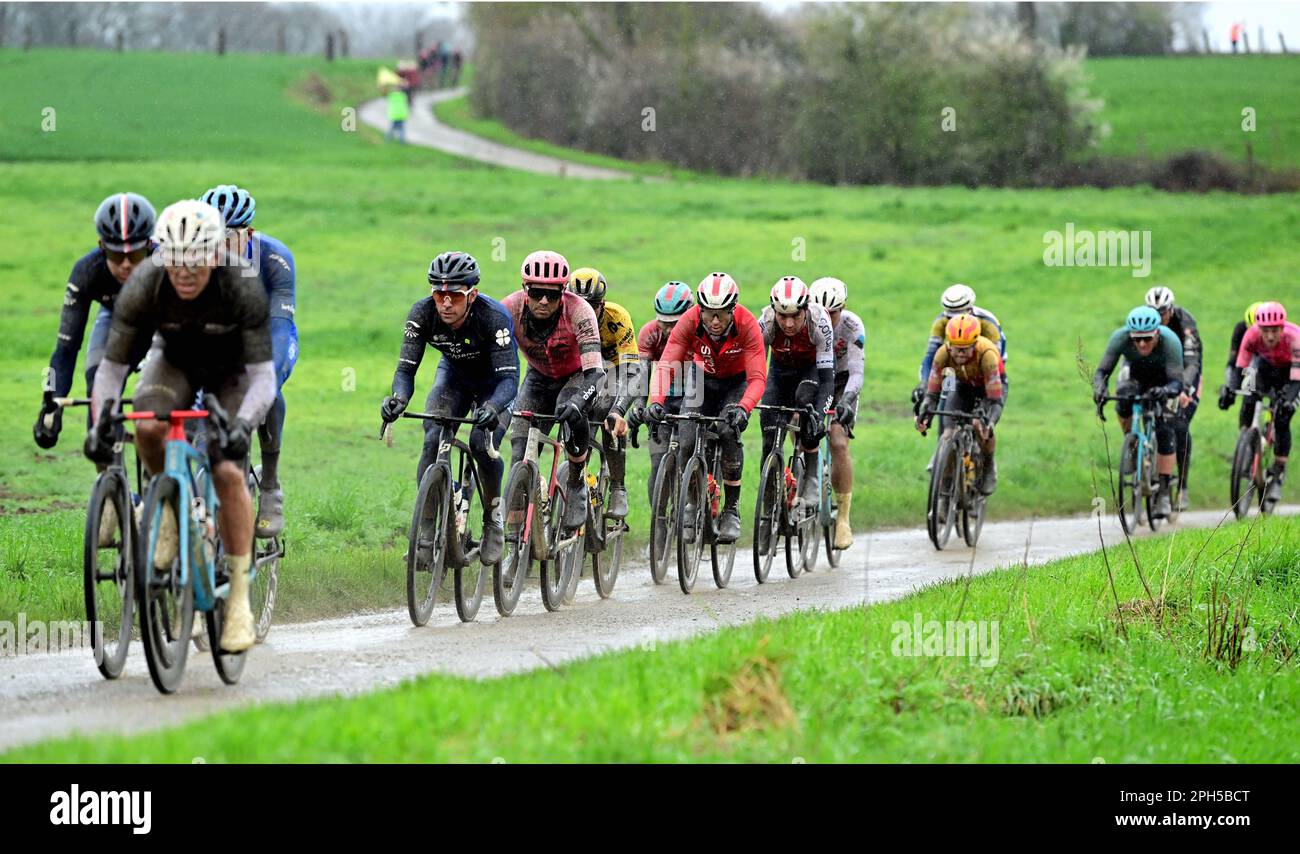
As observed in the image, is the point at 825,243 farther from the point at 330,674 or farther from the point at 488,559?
the point at 330,674

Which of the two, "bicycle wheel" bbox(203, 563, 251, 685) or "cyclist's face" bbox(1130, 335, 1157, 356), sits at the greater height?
"cyclist's face" bbox(1130, 335, 1157, 356)

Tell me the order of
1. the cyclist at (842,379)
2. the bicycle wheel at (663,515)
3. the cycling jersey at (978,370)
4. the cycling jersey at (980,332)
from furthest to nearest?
the cycling jersey at (980,332)
the cycling jersey at (978,370)
the cyclist at (842,379)
the bicycle wheel at (663,515)

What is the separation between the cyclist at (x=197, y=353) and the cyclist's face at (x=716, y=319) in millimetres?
4889

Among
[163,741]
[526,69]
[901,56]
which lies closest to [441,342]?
[163,741]

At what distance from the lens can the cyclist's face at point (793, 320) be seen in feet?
43.4

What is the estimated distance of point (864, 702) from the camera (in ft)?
23.9

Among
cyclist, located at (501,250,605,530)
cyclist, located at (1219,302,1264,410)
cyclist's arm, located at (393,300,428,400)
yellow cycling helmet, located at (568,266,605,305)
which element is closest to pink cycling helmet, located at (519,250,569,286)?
cyclist, located at (501,250,605,530)

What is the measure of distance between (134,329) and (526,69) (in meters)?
65.7

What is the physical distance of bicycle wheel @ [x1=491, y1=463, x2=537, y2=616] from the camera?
11.2 m

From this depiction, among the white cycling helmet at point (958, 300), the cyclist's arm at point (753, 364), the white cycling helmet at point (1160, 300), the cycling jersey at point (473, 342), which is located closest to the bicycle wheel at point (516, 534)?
the cycling jersey at point (473, 342)

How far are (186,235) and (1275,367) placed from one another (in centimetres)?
1409

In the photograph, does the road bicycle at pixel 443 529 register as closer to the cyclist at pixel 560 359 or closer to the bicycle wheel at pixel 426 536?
the bicycle wheel at pixel 426 536

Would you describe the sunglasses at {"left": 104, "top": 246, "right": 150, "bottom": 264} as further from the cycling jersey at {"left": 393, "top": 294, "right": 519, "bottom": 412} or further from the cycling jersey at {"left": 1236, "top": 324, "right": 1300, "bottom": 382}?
the cycling jersey at {"left": 1236, "top": 324, "right": 1300, "bottom": 382}

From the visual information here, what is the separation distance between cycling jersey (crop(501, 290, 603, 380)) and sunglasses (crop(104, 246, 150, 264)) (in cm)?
294
